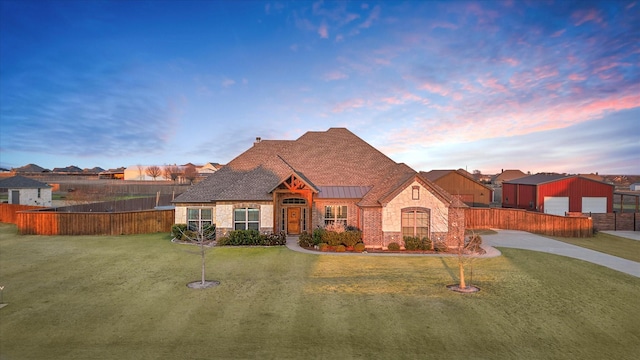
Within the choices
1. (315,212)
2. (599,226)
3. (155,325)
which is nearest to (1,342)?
(155,325)

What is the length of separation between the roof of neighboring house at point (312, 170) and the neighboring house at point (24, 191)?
96.2 ft

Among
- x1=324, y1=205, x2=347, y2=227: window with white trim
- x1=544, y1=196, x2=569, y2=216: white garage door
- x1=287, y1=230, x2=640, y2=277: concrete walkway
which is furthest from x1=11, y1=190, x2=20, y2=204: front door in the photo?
x1=544, y1=196, x2=569, y2=216: white garage door

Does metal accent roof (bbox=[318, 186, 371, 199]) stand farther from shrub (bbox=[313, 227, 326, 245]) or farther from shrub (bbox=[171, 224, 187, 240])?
shrub (bbox=[171, 224, 187, 240])

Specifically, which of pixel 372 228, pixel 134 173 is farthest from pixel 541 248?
pixel 134 173

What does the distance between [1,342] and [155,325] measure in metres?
3.80

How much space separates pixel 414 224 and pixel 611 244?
1466 centimetres

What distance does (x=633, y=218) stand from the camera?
3052 cm

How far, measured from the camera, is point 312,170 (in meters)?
28.5

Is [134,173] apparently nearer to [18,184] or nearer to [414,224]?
[18,184]

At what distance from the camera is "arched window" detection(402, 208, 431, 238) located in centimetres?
2247

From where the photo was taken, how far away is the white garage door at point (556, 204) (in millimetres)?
35406

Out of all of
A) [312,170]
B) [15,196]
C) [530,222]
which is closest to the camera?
[312,170]

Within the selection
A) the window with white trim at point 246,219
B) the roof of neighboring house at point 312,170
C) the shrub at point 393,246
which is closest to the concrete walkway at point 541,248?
the shrub at point 393,246

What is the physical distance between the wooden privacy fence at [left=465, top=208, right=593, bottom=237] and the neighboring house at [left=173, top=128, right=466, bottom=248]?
1095 centimetres
